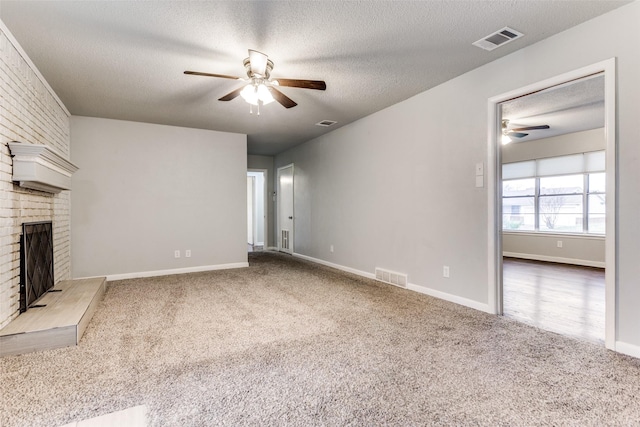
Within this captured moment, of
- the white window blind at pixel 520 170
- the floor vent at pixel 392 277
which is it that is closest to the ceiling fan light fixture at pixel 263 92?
the floor vent at pixel 392 277

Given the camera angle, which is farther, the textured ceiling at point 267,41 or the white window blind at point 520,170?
the white window blind at point 520,170

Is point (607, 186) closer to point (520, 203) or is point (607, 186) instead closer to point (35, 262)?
point (35, 262)

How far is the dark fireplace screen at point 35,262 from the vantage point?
2781mm

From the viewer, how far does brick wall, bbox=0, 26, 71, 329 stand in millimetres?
2479

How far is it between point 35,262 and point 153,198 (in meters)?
2.19

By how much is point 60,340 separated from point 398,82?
3.93 metres

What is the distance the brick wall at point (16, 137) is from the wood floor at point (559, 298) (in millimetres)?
4437

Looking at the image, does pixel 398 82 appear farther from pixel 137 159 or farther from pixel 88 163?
pixel 88 163

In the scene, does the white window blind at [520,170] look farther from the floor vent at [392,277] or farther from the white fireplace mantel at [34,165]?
the white fireplace mantel at [34,165]

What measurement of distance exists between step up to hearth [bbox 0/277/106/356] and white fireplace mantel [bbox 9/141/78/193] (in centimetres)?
112

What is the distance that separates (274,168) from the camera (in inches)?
323

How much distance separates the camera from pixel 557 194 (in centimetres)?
654

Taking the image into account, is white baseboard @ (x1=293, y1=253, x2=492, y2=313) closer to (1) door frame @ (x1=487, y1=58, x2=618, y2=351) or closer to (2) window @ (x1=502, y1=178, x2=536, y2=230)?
(1) door frame @ (x1=487, y1=58, x2=618, y2=351)

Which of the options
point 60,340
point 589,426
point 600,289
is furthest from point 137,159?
point 600,289
